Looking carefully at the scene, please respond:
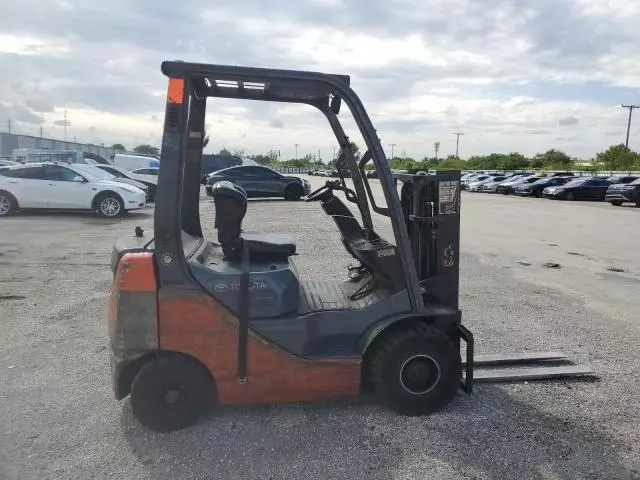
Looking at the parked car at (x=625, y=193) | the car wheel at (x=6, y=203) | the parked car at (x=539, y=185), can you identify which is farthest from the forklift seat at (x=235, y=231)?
the parked car at (x=539, y=185)

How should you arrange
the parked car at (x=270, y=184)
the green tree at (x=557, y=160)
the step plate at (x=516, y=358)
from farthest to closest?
the green tree at (x=557, y=160), the parked car at (x=270, y=184), the step plate at (x=516, y=358)

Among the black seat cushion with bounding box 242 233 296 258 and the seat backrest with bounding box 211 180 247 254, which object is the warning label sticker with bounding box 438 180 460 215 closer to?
the black seat cushion with bounding box 242 233 296 258

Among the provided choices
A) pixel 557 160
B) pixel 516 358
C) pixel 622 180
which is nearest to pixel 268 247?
pixel 516 358

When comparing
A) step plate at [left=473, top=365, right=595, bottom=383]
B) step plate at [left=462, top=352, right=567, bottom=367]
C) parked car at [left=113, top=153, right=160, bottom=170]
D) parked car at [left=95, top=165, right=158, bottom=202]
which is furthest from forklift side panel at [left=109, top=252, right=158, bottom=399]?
parked car at [left=113, top=153, right=160, bottom=170]

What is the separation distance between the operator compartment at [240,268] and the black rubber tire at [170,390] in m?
0.48

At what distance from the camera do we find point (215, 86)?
147 inches

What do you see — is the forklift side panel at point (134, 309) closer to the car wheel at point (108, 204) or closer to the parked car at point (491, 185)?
the car wheel at point (108, 204)

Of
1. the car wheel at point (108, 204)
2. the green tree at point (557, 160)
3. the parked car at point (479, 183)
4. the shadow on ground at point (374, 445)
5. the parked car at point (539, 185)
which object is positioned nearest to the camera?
the shadow on ground at point (374, 445)

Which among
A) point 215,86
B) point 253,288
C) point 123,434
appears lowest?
point 123,434

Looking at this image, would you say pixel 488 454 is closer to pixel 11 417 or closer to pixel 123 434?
pixel 123 434

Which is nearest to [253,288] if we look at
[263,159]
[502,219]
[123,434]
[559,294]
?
[123,434]

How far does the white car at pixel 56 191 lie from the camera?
1480cm

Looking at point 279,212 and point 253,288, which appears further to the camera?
point 279,212

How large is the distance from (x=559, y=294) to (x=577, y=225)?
1018 centimetres
